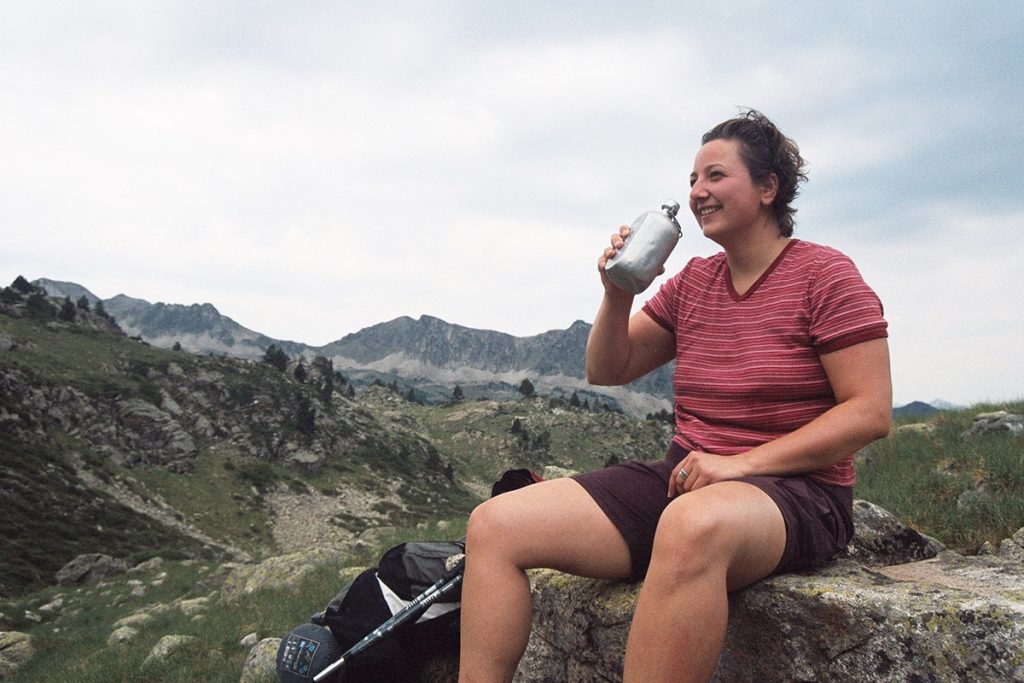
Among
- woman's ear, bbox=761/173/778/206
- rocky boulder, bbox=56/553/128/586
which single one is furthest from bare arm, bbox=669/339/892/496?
rocky boulder, bbox=56/553/128/586

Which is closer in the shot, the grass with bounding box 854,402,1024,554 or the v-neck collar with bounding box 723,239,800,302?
the v-neck collar with bounding box 723,239,800,302

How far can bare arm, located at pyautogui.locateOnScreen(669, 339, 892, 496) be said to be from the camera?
2559 millimetres

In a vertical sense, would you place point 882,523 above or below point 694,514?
below

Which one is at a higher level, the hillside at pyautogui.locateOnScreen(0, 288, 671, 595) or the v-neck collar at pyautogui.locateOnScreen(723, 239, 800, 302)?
the v-neck collar at pyautogui.locateOnScreen(723, 239, 800, 302)

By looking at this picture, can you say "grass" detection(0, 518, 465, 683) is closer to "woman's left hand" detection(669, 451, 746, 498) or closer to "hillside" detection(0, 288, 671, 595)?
"hillside" detection(0, 288, 671, 595)

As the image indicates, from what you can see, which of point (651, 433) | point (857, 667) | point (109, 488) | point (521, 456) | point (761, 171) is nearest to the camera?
point (857, 667)

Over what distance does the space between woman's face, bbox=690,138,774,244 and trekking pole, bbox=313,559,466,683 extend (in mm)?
2531

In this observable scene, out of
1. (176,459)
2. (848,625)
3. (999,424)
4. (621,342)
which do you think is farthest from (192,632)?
→ (176,459)

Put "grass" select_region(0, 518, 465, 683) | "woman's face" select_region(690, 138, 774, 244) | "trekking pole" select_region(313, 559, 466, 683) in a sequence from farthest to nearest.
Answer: "grass" select_region(0, 518, 465, 683) → "trekking pole" select_region(313, 559, 466, 683) → "woman's face" select_region(690, 138, 774, 244)

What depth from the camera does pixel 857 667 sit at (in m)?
2.49

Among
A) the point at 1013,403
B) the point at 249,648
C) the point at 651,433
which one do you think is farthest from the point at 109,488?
the point at 651,433

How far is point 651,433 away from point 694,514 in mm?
126489

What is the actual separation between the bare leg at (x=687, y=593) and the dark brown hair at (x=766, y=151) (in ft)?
5.35

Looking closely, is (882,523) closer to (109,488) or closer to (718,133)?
(718,133)
